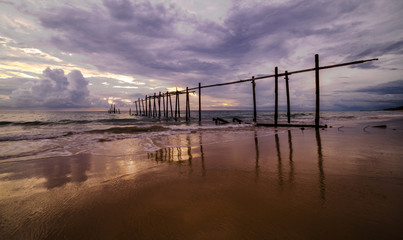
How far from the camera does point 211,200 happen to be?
228 cm

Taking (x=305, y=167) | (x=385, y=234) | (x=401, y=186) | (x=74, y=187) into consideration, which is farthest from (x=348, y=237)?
(x=74, y=187)

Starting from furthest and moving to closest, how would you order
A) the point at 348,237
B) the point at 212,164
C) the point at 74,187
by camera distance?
1. the point at 212,164
2. the point at 74,187
3. the point at 348,237

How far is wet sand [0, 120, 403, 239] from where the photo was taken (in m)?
1.69

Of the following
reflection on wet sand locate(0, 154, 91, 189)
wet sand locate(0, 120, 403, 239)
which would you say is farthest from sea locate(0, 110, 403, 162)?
wet sand locate(0, 120, 403, 239)

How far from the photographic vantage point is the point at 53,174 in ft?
12.0

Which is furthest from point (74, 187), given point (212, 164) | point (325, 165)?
point (325, 165)

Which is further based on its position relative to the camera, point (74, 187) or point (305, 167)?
point (305, 167)

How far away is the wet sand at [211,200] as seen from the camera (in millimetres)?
1688

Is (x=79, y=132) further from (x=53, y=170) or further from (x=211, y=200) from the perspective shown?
(x=211, y=200)

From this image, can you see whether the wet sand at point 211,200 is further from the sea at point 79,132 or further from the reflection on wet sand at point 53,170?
the sea at point 79,132

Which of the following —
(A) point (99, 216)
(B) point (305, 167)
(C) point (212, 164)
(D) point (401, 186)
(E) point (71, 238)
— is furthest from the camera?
(C) point (212, 164)

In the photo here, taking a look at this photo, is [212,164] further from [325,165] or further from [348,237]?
[348,237]

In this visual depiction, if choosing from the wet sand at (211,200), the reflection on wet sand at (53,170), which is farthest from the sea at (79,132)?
the wet sand at (211,200)

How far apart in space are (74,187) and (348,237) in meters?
3.78
